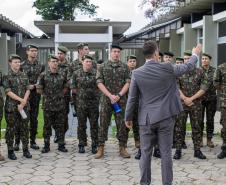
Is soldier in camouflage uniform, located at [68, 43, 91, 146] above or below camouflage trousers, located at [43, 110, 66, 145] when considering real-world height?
above

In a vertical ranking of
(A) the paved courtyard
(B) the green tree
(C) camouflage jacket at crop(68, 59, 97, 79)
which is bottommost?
(A) the paved courtyard

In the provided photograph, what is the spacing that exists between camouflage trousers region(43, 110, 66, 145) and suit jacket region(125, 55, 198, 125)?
2.78 meters

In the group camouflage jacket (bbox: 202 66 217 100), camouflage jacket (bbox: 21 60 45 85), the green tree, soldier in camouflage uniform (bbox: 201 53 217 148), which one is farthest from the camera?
the green tree

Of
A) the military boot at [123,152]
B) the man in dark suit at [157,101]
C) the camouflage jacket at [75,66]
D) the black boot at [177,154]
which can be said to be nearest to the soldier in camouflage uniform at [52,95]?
the camouflage jacket at [75,66]

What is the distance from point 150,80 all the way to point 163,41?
15550 mm

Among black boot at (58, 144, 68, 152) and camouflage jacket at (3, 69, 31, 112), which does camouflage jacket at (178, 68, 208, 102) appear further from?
camouflage jacket at (3, 69, 31, 112)

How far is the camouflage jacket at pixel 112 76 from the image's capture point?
7070 mm

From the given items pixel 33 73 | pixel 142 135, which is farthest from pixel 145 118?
pixel 33 73

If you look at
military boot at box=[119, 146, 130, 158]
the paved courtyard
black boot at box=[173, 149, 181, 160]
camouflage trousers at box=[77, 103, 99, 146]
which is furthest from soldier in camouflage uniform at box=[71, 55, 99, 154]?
black boot at box=[173, 149, 181, 160]

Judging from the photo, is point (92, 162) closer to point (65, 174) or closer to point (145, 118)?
point (65, 174)

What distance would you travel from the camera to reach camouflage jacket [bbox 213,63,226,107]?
6.97 m

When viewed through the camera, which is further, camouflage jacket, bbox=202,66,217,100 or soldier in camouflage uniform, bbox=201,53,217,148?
soldier in camouflage uniform, bbox=201,53,217,148

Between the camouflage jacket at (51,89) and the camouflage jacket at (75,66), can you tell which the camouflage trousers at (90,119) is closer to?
the camouflage jacket at (51,89)

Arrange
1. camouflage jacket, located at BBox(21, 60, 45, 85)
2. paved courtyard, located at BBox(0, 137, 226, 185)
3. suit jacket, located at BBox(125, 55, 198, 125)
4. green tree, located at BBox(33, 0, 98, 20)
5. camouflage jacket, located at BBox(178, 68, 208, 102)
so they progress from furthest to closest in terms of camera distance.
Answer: green tree, located at BBox(33, 0, 98, 20), camouflage jacket, located at BBox(21, 60, 45, 85), camouflage jacket, located at BBox(178, 68, 208, 102), paved courtyard, located at BBox(0, 137, 226, 185), suit jacket, located at BBox(125, 55, 198, 125)
